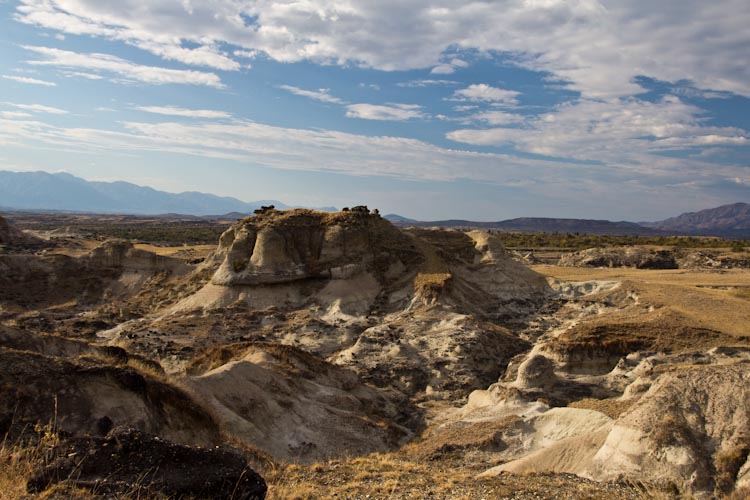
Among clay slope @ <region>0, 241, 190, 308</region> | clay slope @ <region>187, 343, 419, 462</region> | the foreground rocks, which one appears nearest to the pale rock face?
clay slope @ <region>187, 343, 419, 462</region>

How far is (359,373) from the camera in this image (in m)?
22.9

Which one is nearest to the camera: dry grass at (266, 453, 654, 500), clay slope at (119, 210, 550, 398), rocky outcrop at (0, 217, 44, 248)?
dry grass at (266, 453, 654, 500)

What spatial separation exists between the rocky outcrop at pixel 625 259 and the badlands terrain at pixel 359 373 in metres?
15.5

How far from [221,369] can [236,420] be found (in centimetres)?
289

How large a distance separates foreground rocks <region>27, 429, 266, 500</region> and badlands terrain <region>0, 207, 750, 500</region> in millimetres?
25

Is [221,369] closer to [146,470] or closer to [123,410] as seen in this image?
[123,410]

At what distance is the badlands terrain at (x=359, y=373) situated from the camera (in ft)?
31.2

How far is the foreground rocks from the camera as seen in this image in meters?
6.36

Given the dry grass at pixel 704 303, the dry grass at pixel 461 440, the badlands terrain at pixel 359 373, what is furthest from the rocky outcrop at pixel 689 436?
the dry grass at pixel 704 303

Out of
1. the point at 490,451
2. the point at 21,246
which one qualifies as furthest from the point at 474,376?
the point at 21,246

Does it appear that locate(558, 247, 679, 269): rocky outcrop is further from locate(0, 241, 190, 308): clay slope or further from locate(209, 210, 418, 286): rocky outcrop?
locate(0, 241, 190, 308): clay slope

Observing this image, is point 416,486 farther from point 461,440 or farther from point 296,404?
point 296,404

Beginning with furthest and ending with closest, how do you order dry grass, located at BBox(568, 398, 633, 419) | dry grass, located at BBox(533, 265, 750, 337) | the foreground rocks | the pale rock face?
dry grass, located at BBox(533, 265, 750, 337) < the pale rock face < dry grass, located at BBox(568, 398, 633, 419) < the foreground rocks

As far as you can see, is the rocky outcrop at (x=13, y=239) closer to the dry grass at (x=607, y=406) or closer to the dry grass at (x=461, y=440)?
the dry grass at (x=461, y=440)
